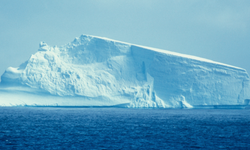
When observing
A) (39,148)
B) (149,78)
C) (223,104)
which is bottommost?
(39,148)

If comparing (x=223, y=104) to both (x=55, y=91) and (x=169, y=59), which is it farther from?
(x=55, y=91)

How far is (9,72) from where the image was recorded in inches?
1426

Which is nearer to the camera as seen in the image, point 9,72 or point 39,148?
point 39,148

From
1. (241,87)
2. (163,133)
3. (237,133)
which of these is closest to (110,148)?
(163,133)

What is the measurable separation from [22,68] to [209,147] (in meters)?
29.1

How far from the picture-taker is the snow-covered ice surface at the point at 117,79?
118 ft

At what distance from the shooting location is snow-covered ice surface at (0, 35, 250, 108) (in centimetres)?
3588

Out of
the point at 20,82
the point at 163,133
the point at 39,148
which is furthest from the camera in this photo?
the point at 20,82

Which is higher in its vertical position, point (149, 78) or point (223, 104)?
point (149, 78)

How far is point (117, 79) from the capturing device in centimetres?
3838

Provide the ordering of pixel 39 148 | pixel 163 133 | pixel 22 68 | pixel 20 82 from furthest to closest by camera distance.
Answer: pixel 22 68
pixel 20 82
pixel 163 133
pixel 39 148

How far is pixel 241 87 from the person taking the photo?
3828cm

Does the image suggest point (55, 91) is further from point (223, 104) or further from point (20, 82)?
point (223, 104)

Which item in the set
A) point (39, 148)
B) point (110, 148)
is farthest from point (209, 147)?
point (39, 148)
